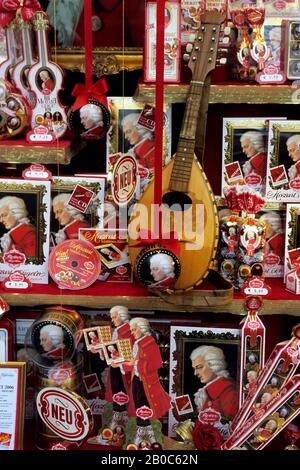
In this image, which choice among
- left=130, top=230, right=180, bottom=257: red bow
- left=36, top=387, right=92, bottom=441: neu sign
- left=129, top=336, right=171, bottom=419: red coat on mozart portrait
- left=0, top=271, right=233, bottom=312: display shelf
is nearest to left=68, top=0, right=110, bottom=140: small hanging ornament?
left=130, top=230, right=180, bottom=257: red bow

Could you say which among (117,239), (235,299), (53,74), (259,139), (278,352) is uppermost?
(53,74)

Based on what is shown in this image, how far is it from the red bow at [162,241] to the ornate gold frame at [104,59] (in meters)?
0.52

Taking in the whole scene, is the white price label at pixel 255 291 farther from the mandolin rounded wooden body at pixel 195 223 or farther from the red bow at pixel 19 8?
the red bow at pixel 19 8

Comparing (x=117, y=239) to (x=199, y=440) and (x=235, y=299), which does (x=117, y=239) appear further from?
(x=199, y=440)

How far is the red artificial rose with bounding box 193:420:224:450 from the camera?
1861 millimetres

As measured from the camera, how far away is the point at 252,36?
1812 mm

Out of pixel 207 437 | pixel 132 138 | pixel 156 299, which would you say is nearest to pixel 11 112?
pixel 132 138

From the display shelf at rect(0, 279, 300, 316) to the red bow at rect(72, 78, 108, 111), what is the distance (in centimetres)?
53

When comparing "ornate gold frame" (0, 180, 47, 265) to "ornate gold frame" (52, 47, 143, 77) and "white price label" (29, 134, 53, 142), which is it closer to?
"white price label" (29, 134, 53, 142)

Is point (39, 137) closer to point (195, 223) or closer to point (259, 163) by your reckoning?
point (195, 223)

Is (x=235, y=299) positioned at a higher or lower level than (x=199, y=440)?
higher

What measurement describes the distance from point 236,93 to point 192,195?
31 centimetres

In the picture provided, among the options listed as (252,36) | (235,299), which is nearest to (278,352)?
(235,299)

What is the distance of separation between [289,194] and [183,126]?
40 centimetres
